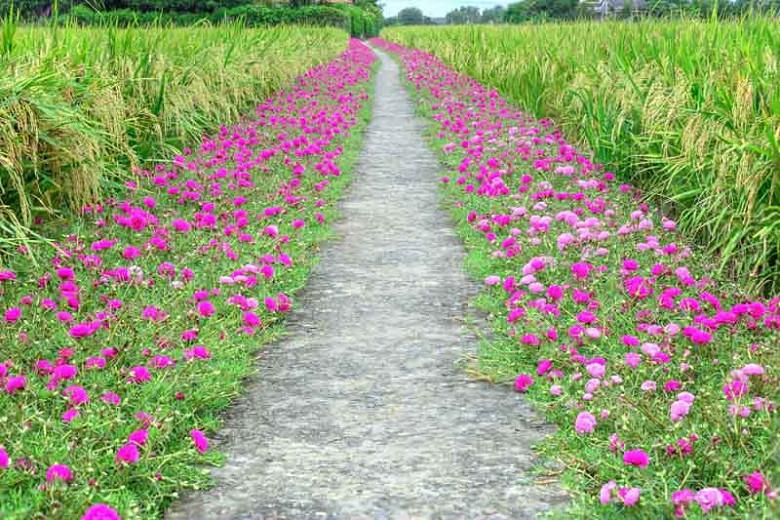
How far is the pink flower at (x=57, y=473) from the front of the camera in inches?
99.8

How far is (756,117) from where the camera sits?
5.10 meters

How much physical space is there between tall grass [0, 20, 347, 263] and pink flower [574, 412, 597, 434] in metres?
3.16

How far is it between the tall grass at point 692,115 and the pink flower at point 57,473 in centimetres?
354

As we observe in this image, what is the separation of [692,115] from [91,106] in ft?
14.9

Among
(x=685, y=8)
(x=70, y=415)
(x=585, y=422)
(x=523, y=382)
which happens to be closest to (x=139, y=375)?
(x=70, y=415)

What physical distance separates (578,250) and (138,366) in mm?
2864

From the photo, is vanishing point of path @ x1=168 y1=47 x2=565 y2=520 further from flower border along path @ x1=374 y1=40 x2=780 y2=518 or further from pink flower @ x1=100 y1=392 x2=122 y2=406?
pink flower @ x1=100 y1=392 x2=122 y2=406

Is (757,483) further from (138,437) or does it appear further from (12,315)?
(12,315)

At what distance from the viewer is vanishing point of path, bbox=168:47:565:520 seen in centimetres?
280

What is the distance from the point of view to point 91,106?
6.54 metres

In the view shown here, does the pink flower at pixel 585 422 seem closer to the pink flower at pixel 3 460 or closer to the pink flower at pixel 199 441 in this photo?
the pink flower at pixel 199 441

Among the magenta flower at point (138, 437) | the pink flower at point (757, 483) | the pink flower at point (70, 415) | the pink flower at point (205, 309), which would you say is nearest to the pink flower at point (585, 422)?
the pink flower at point (757, 483)

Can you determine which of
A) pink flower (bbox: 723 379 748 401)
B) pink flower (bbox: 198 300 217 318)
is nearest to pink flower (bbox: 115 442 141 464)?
pink flower (bbox: 198 300 217 318)

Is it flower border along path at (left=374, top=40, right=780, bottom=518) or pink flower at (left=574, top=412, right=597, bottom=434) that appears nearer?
flower border along path at (left=374, top=40, right=780, bottom=518)
